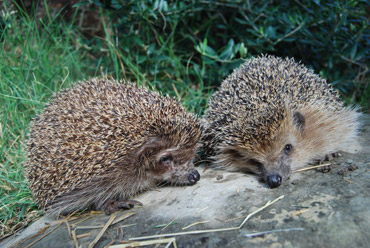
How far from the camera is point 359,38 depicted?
4727 millimetres

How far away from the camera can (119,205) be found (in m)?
3.17

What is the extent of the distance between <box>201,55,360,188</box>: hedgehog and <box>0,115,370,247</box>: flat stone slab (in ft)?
0.67

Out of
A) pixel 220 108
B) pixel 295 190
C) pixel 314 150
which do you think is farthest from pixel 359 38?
pixel 295 190

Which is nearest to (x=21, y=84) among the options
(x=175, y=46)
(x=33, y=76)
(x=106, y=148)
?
(x=33, y=76)

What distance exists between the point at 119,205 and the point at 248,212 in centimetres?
126

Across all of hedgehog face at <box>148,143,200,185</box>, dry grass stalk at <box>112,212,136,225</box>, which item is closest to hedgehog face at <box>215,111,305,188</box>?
hedgehog face at <box>148,143,200,185</box>

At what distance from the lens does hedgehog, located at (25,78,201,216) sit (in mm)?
3127

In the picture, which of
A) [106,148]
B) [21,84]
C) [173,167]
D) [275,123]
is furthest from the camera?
[21,84]

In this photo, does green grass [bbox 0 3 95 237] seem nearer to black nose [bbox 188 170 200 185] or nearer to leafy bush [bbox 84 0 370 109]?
leafy bush [bbox 84 0 370 109]

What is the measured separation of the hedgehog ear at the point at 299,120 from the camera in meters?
3.52

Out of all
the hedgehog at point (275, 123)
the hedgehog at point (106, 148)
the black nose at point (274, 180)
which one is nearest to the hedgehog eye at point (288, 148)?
the hedgehog at point (275, 123)

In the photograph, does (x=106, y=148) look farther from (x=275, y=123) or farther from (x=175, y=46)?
(x=175, y=46)

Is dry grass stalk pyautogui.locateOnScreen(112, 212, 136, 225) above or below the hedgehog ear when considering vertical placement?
below

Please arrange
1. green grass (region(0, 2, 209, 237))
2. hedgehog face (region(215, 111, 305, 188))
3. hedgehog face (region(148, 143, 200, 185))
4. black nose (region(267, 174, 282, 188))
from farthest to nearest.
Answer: green grass (region(0, 2, 209, 237)), hedgehog face (region(148, 143, 200, 185)), hedgehog face (region(215, 111, 305, 188)), black nose (region(267, 174, 282, 188))
